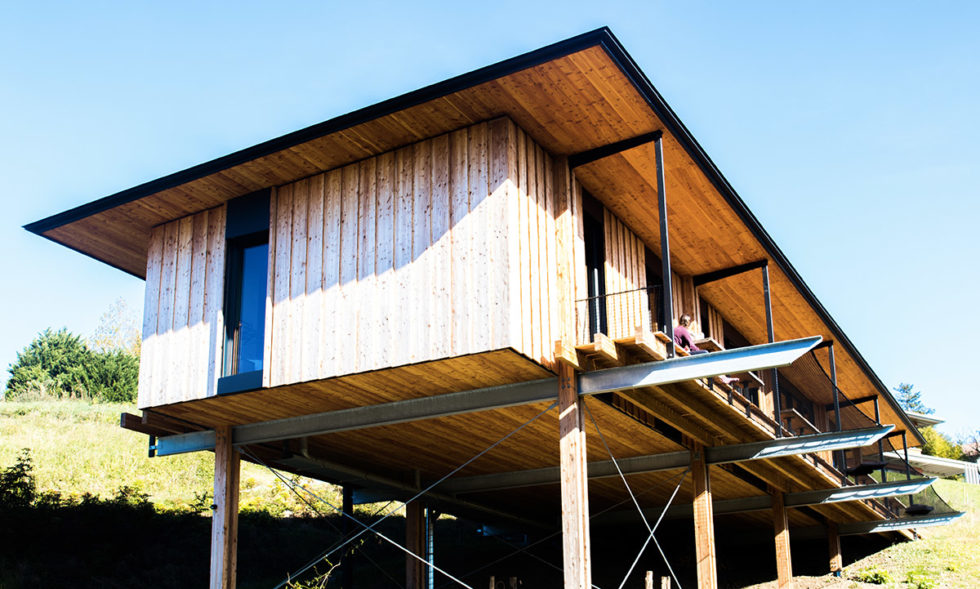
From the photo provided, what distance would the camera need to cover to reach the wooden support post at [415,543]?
19844mm

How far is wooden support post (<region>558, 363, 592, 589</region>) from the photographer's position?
11508 millimetres

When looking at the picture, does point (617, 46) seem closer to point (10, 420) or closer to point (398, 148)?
point (398, 148)

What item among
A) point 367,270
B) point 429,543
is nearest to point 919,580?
point 429,543

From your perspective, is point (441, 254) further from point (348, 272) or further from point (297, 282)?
point (297, 282)

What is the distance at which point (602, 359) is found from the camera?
40.7 ft

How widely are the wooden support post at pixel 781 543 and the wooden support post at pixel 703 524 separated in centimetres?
528

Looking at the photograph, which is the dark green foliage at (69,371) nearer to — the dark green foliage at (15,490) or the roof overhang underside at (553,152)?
the dark green foliage at (15,490)

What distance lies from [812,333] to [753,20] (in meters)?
9.82

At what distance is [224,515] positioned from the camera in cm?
1463

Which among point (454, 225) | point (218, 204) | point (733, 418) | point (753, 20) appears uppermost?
point (753, 20)

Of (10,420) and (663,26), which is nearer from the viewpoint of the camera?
(663,26)

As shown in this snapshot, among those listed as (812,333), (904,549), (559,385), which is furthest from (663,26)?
(904,549)

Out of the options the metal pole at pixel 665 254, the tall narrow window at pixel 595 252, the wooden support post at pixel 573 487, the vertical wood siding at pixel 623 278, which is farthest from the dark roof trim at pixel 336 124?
the vertical wood siding at pixel 623 278

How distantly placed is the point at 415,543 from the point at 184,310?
8.04 metres
